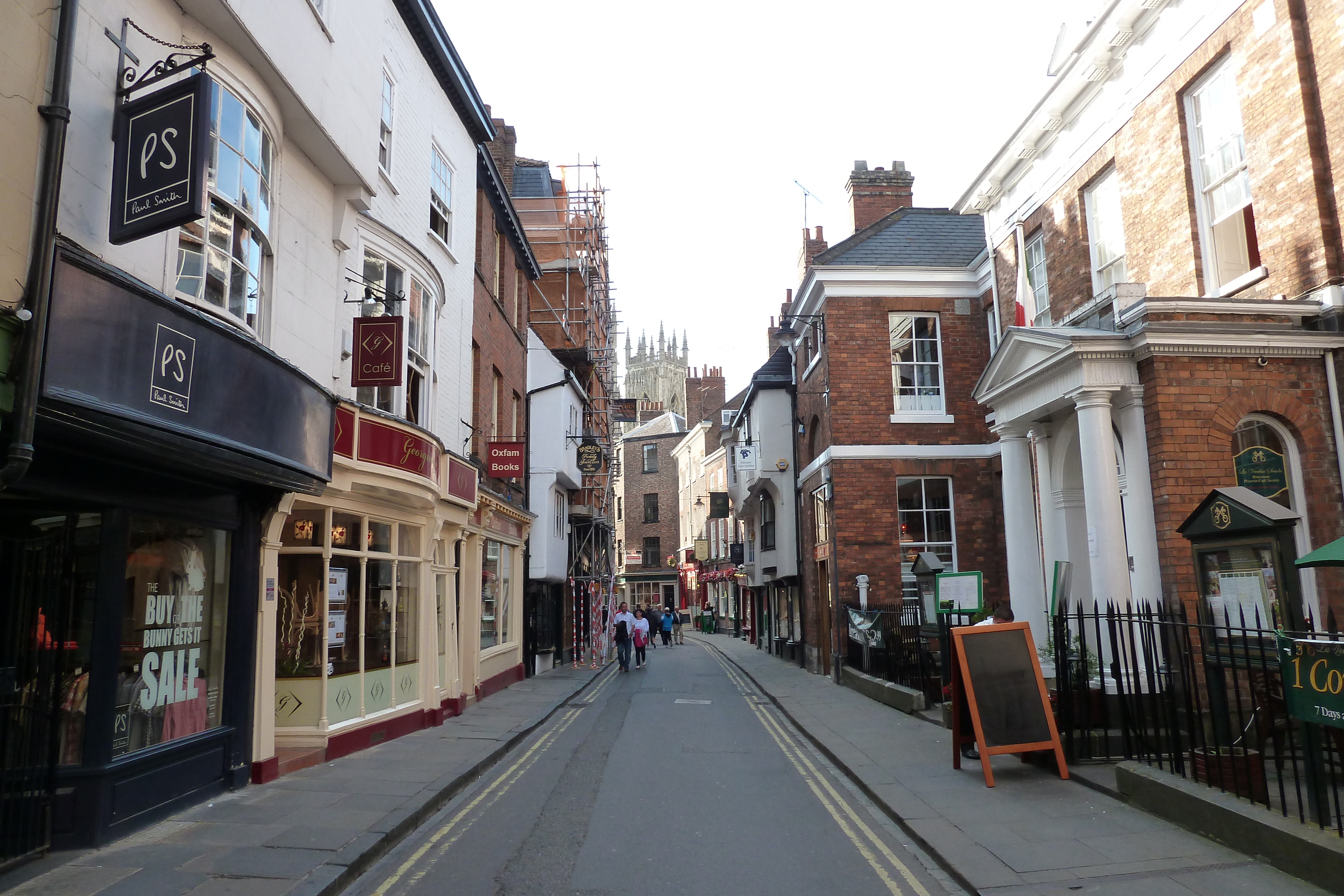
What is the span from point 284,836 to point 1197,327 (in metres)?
10.2

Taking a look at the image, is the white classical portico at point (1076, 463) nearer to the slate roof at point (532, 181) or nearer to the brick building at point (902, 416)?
the brick building at point (902, 416)

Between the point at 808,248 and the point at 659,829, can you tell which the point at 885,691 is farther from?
the point at 808,248

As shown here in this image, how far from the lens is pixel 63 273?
18.5 feet

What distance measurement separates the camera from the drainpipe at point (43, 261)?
517 cm

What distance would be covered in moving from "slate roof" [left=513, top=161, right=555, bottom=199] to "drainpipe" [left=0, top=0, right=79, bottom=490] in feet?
88.9

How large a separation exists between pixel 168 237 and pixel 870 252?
1700cm

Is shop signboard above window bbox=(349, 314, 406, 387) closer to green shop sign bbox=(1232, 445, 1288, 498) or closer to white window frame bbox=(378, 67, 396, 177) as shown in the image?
white window frame bbox=(378, 67, 396, 177)

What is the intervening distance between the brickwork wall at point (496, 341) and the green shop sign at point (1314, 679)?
13592 millimetres

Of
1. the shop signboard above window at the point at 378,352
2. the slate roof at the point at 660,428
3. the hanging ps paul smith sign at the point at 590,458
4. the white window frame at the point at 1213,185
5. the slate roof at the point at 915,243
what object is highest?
the slate roof at the point at 660,428

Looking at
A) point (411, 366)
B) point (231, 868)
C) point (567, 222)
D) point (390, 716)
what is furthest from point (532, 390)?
point (231, 868)

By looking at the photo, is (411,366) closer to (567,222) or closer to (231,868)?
(231,868)

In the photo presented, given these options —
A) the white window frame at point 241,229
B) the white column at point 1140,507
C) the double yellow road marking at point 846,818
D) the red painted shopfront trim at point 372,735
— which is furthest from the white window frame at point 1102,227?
the red painted shopfront trim at point 372,735

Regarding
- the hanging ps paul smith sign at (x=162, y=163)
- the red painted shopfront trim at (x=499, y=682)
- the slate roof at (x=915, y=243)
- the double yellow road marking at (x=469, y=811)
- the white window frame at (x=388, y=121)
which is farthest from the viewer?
the slate roof at (x=915, y=243)

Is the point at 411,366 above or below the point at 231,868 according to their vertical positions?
above
